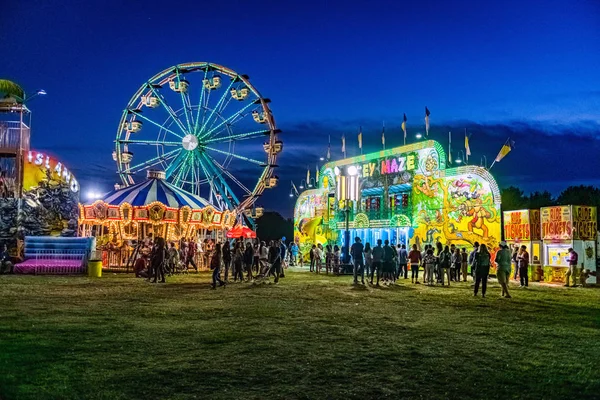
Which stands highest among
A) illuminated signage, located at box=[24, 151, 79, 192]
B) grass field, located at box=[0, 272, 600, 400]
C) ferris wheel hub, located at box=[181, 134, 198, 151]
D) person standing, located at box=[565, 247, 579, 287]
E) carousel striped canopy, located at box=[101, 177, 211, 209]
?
ferris wheel hub, located at box=[181, 134, 198, 151]

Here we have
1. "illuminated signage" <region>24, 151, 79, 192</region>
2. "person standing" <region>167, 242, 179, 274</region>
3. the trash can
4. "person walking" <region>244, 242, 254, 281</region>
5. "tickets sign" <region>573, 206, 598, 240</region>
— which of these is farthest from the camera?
"illuminated signage" <region>24, 151, 79, 192</region>

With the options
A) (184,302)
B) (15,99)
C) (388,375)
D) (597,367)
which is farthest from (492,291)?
(15,99)

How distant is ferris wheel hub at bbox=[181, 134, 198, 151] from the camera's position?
32188mm

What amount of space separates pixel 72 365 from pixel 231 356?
1760mm

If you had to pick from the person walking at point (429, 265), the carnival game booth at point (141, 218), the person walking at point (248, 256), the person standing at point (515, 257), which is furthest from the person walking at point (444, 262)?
the carnival game booth at point (141, 218)

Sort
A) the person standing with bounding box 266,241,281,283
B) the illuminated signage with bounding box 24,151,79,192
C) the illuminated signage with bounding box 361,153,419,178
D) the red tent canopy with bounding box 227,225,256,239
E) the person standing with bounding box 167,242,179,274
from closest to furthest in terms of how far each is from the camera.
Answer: the person standing with bounding box 266,241,281,283 < the person standing with bounding box 167,242,179,274 < the illuminated signage with bounding box 361,153,419,178 < the red tent canopy with bounding box 227,225,256,239 < the illuminated signage with bounding box 24,151,79,192

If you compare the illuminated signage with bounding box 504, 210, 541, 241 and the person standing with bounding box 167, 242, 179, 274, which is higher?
the illuminated signage with bounding box 504, 210, 541, 241

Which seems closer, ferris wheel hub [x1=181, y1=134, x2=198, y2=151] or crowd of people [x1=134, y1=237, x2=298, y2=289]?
crowd of people [x1=134, y1=237, x2=298, y2=289]

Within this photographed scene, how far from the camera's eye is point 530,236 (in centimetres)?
2202

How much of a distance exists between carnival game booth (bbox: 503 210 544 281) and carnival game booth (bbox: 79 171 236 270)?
13.4 metres

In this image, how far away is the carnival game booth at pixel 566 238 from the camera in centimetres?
2052

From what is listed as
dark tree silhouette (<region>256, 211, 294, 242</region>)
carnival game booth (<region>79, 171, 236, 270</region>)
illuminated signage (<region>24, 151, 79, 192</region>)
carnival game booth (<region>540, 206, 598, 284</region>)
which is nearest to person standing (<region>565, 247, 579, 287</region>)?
carnival game booth (<region>540, 206, 598, 284</region>)

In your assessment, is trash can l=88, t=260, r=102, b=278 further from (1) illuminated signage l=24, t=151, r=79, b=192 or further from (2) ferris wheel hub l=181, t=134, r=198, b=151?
(1) illuminated signage l=24, t=151, r=79, b=192

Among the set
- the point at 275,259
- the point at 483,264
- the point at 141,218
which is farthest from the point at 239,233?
the point at 483,264
